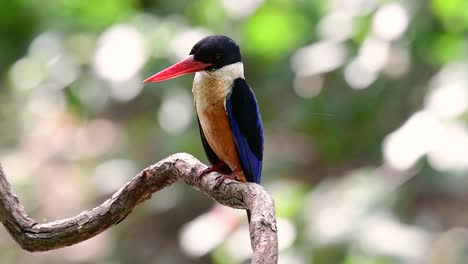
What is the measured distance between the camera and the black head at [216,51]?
198 cm

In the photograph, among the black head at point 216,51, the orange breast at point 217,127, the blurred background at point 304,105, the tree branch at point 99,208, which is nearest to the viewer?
the tree branch at point 99,208

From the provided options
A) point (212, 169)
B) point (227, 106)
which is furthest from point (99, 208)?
point (227, 106)

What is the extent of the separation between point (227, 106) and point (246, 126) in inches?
3.0

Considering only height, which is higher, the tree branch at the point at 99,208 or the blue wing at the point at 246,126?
the blue wing at the point at 246,126

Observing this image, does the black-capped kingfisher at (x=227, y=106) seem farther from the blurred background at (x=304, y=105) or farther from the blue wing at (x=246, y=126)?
the blurred background at (x=304, y=105)

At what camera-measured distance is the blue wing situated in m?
2.07

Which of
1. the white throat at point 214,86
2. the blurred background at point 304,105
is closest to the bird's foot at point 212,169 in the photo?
the white throat at point 214,86

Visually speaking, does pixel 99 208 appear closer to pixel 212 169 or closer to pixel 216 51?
pixel 212 169

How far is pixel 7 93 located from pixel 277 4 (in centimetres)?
219

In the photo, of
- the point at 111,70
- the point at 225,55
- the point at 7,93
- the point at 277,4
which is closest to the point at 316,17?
the point at 277,4

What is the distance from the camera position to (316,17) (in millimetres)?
3449

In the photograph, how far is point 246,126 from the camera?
83.0 inches

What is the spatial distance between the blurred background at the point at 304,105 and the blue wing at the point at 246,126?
1.50 feet

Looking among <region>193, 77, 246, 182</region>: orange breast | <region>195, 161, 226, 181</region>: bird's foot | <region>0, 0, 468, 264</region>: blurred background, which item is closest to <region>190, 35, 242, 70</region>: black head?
<region>193, 77, 246, 182</region>: orange breast
